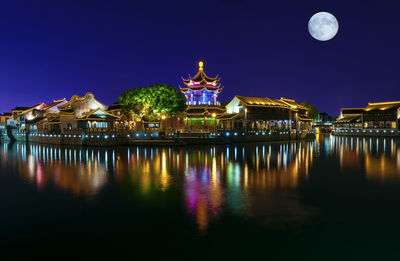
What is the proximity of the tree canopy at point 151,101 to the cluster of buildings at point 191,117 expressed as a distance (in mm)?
2728

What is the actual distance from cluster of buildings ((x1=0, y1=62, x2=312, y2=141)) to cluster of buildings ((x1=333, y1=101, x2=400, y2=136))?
45.1ft

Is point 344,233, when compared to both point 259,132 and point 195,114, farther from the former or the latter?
point 195,114

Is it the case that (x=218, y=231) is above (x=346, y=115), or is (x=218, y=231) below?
below

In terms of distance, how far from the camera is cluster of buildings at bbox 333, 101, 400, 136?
63.5m

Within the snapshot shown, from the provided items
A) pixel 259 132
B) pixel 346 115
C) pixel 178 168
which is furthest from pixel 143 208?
pixel 346 115

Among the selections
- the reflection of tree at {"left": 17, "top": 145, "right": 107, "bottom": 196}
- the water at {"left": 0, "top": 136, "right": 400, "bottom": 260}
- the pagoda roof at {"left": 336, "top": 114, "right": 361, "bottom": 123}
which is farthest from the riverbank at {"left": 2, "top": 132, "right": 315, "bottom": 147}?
the pagoda roof at {"left": 336, "top": 114, "right": 361, "bottom": 123}

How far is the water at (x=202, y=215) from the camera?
25.5 ft

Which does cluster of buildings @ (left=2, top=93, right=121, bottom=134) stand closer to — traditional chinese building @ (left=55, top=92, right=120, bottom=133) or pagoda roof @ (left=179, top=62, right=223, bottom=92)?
traditional chinese building @ (left=55, top=92, right=120, bottom=133)

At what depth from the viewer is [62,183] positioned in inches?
637

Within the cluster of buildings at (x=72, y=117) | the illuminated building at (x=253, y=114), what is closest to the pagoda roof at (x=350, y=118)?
Answer: the illuminated building at (x=253, y=114)

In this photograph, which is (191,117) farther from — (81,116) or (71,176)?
(71,176)

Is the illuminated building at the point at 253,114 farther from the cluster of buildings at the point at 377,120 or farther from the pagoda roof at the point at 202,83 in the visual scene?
the cluster of buildings at the point at 377,120

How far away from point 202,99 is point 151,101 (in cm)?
1863

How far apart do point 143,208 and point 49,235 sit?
3.42 metres
